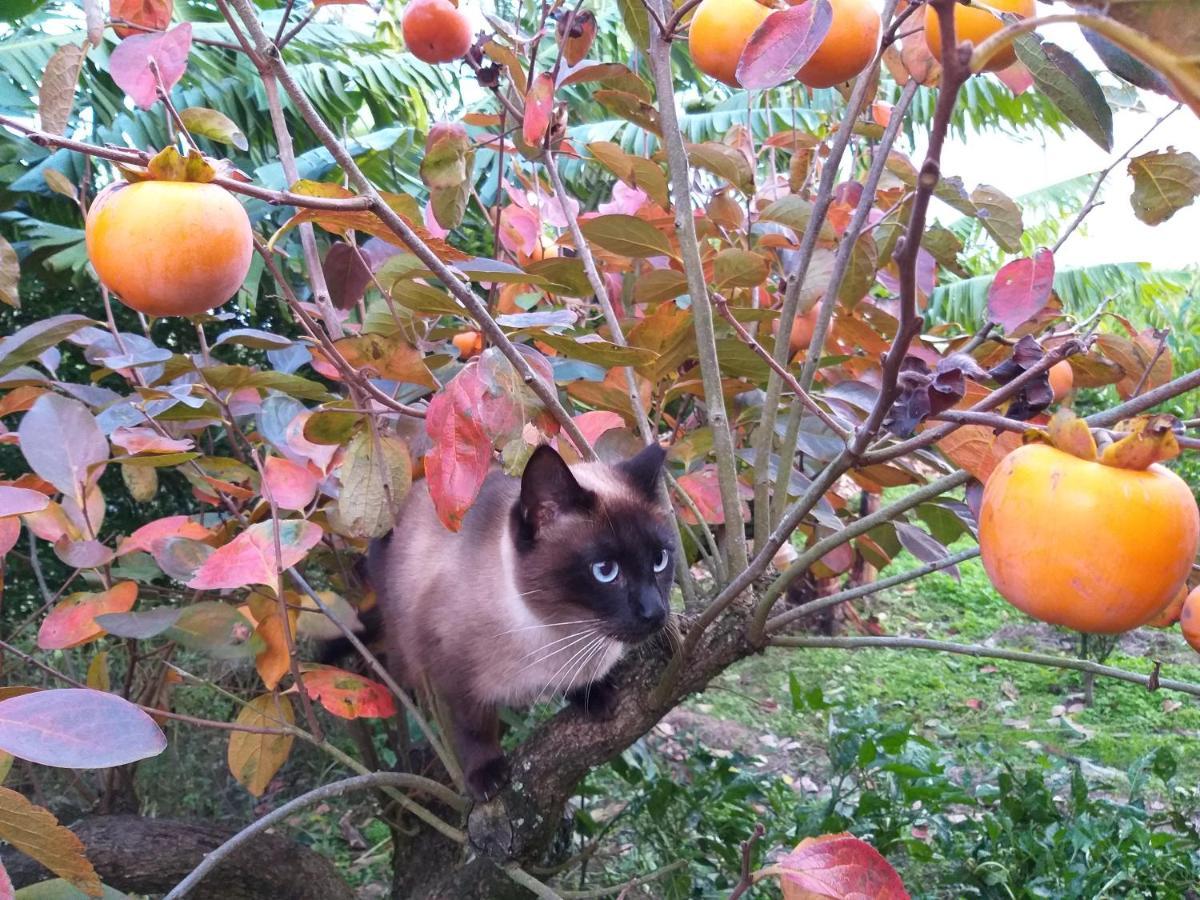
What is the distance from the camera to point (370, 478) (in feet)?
4.42

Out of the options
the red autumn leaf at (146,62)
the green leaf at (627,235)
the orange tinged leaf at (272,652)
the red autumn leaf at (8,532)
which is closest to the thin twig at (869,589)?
the green leaf at (627,235)

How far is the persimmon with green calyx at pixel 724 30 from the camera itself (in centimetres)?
97

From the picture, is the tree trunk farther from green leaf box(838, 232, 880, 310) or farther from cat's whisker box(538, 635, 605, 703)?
green leaf box(838, 232, 880, 310)

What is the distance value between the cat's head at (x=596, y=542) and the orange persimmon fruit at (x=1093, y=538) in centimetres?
100

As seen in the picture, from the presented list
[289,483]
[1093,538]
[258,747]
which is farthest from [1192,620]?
[258,747]

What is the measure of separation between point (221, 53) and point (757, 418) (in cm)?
447

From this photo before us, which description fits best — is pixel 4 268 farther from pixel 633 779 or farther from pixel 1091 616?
pixel 633 779

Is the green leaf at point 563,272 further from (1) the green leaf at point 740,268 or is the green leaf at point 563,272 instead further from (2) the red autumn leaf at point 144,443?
(2) the red autumn leaf at point 144,443

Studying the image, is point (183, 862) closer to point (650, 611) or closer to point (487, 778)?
point (487, 778)

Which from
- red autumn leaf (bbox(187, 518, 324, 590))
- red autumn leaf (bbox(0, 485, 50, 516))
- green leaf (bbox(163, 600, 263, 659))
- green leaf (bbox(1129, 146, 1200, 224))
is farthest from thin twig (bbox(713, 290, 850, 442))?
green leaf (bbox(163, 600, 263, 659))

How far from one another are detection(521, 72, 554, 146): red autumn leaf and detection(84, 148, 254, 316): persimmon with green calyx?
61 centimetres

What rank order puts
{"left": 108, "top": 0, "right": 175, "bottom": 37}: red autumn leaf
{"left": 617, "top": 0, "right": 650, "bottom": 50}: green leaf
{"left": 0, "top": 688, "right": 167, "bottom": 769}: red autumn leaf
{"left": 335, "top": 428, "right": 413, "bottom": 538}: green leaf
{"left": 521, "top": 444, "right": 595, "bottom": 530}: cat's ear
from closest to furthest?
{"left": 0, "top": 688, "right": 167, "bottom": 769}: red autumn leaf → {"left": 108, "top": 0, "right": 175, "bottom": 37}: red autumn leaf → {"left": 335, "top": 428, "right": 413, "bottom": 538}: green leaf → {"left": 617, "top": 0, "right": 650, "bottom": 50}: green leaf → {"left": 521, "top": 444, "right": 595, "bottom": 530}: cat's ear

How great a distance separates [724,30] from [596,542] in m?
0.98

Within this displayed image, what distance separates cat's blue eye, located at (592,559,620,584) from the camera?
1729mm
